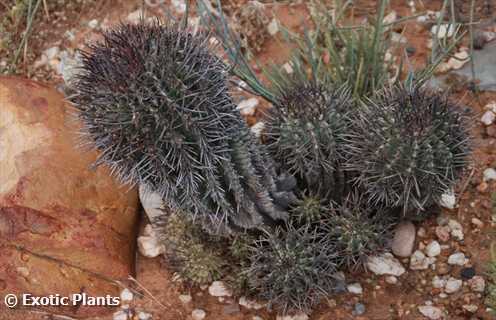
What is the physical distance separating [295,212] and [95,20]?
1895 mm

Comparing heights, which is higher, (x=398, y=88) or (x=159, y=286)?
(x=398, y=88)

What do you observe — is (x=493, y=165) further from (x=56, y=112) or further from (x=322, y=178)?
(x=56, y=112)

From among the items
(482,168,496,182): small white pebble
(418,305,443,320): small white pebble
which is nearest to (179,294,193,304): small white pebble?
(418,305,443,320): small white pebble

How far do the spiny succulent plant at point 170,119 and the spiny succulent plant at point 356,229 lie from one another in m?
0.37

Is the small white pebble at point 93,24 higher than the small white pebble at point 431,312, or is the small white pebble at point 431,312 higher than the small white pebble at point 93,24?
the small white pebble at point 93,24

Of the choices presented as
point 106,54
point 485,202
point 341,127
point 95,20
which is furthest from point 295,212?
point 95,20

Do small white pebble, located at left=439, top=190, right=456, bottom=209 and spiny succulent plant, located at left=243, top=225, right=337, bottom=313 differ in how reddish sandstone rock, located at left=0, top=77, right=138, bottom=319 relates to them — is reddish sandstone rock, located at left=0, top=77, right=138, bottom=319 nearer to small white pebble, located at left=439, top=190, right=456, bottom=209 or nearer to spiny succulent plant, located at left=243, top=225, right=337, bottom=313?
spiny succulent plant, located at left=243, top=225, right=337, bottom=313

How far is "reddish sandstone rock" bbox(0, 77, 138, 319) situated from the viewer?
287cm

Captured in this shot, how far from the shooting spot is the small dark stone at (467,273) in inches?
109

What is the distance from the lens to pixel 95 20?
157 inches

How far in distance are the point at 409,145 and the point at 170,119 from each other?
84cm

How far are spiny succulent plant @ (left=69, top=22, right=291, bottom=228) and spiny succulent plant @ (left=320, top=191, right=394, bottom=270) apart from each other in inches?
14.6

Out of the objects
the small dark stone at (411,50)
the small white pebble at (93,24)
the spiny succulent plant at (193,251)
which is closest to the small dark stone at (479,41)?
the small dark stone at (411,50)

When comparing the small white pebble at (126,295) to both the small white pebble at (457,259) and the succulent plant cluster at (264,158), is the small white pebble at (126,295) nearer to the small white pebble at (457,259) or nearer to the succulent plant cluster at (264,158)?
the succulent plant cluster at (264,158)
